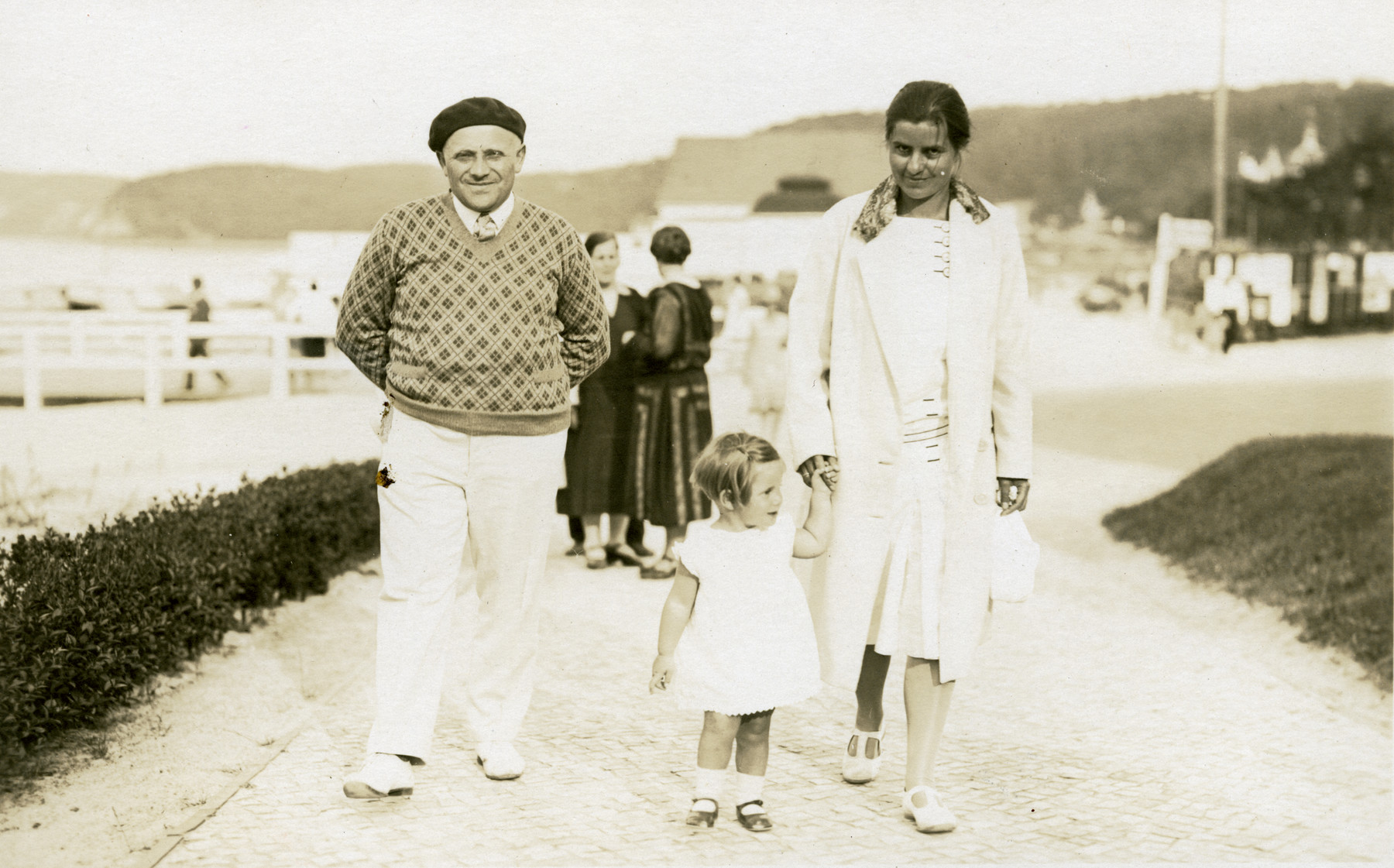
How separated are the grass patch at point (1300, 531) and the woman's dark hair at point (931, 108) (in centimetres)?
359

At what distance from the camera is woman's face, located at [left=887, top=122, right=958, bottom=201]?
397cm

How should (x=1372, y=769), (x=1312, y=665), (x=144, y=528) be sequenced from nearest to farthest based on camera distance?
(x=1372, y=769) → (x=144, y=528) → (x=1312, y=665)

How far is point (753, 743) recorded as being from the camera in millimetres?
3980

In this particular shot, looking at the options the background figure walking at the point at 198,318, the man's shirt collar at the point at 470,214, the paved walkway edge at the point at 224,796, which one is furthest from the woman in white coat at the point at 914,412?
the background figure walking at the point at 198,318

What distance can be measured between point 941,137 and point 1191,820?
2.01m

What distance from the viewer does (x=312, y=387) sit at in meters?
17.8

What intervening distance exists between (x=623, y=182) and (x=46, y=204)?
13.9 m

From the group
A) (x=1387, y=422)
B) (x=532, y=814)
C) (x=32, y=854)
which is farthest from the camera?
(x=1387, y=422)

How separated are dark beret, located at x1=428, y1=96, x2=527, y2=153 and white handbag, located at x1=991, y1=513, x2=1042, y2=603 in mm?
1796

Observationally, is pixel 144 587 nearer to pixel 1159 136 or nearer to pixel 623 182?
pixel 1159 136

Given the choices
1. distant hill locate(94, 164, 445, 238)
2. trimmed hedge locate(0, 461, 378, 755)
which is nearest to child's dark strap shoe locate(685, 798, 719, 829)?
trimmed hedge locate(0, 461, 378, 755)

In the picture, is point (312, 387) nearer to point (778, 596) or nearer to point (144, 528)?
point (144, 528)

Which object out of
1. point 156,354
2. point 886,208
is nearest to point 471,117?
point 886,208

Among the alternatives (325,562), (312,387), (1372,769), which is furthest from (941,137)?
(312,387)
